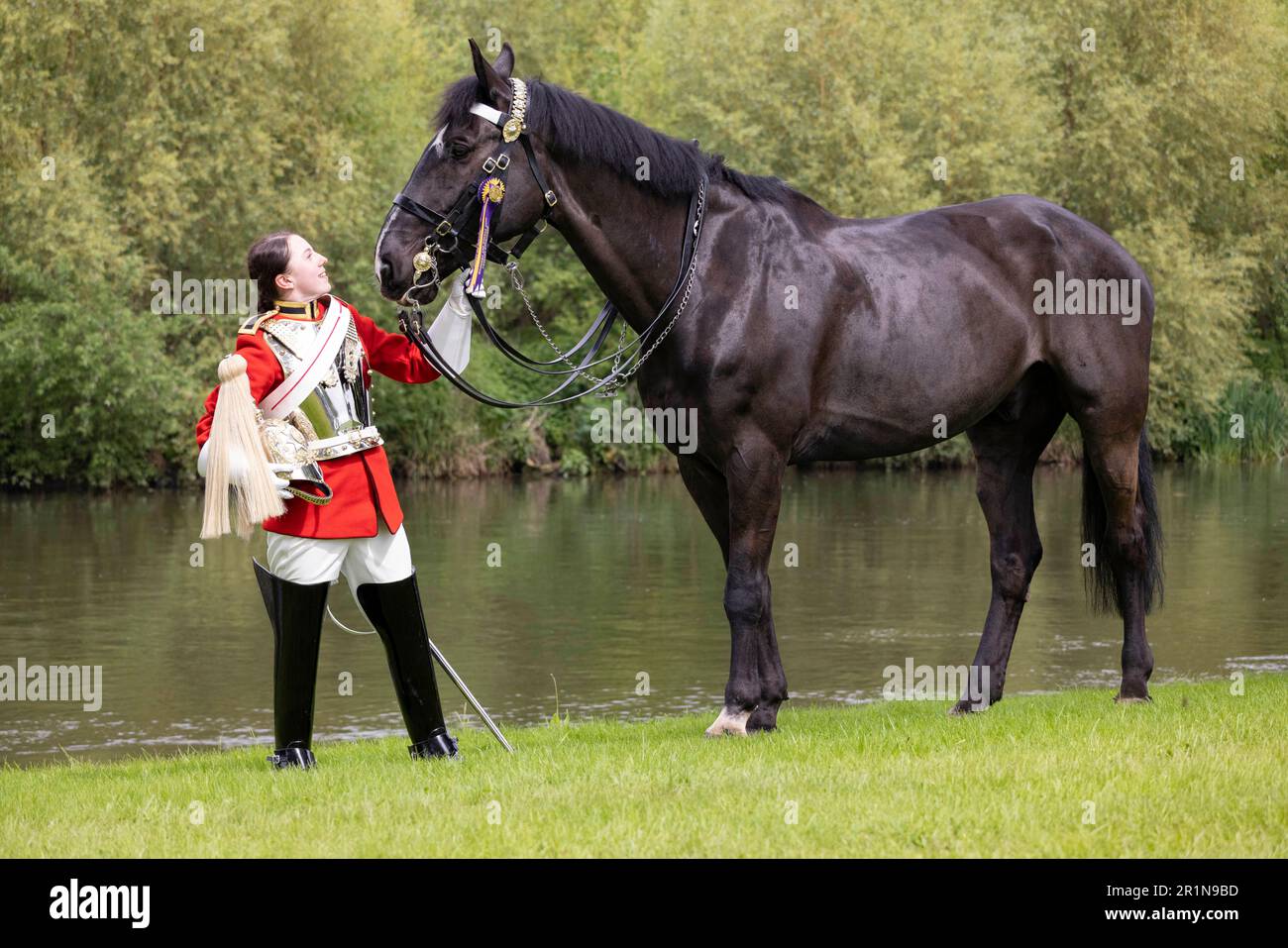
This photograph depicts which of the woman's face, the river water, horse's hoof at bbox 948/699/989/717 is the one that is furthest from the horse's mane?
the river water

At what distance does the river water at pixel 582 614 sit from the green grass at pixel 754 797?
10.5 feet

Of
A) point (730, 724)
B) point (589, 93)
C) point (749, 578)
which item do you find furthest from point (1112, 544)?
point (589, 93)

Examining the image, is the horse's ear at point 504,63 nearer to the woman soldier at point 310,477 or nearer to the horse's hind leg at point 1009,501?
the woman soldier at point 310,477

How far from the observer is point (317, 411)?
6.91m

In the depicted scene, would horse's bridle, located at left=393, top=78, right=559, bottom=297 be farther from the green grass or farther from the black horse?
the green grass

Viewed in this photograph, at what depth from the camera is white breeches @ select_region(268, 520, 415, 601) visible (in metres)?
6.88

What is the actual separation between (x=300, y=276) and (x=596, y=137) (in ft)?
4.82

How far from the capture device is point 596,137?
7.26 meters

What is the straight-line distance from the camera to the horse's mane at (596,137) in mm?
7082

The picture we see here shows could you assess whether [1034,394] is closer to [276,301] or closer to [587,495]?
[276,301]

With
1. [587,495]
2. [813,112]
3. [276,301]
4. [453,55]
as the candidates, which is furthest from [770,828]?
[453,55]

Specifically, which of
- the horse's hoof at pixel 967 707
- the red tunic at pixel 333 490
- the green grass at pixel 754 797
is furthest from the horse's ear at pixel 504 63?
the horse's hoof at pixel 967 707

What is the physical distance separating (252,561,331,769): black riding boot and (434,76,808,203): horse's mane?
215 cm

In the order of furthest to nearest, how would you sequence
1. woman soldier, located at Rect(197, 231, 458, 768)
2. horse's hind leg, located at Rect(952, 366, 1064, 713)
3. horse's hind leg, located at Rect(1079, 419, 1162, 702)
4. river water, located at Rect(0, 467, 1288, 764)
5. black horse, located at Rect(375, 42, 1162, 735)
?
river water, located at Rect(0, 467, 1288, 764) → horse's hind leg, located at Rect(952, 366, 1064, 713) → horse's hind leg, located at Rect(1079, 419, 1162, 702) → black horse, located at Rect(375, 42, 1162, 735) → woman soldier, located at Rect(197, 231, 458, 768)
